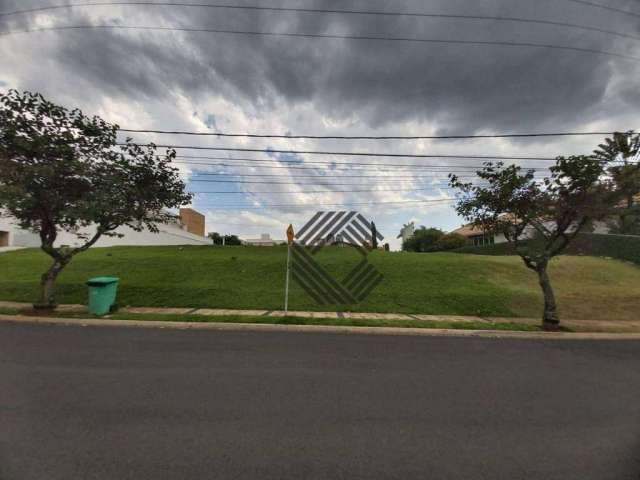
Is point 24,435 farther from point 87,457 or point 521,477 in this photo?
point 521,477

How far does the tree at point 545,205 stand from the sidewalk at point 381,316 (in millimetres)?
1090

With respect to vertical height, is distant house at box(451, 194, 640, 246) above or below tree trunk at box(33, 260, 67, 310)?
above

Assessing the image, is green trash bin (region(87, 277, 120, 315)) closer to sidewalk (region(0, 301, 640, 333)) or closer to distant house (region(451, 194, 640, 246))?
sidewalk (region(0, 301, 640, 333))

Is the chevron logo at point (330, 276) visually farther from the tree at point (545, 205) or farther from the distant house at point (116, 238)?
the distant house at point (116, 238)

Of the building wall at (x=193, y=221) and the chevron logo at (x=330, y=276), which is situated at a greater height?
the building wall at (x=193, y=221)

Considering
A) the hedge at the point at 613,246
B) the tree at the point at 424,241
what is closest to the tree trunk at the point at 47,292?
the hedge at the point at 613,246

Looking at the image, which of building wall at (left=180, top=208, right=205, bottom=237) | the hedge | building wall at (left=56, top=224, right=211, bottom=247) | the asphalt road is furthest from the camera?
building wall at (left=180, top=208, right=205, bottom=237)

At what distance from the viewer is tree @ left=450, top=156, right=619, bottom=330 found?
800 cm

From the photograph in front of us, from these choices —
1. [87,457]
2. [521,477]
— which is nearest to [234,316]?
[87,457]

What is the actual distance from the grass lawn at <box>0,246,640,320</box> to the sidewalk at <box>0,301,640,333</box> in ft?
1.50

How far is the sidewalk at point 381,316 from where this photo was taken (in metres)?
8.59

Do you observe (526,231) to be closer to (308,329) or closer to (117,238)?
(308,329)

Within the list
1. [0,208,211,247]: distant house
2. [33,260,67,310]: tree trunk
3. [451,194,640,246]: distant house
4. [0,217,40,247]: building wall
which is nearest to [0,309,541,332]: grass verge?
[33,260,67,310]: tree trunk

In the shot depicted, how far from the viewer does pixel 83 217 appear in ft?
27.2
